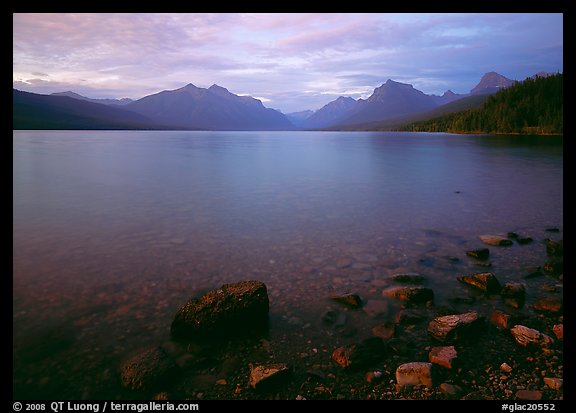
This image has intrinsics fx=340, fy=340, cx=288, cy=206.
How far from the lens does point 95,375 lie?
630cm

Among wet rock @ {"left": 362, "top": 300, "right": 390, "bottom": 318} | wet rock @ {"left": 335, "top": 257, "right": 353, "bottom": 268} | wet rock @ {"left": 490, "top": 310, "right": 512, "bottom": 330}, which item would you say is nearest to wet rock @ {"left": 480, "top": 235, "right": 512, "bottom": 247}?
wet rock @ {"left": 335, "top": 257, "right": 353, "bottom": 268}

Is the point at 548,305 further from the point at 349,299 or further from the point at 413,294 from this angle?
the point at 349,299

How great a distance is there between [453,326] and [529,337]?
1399mm

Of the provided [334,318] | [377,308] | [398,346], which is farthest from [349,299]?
[398,346]

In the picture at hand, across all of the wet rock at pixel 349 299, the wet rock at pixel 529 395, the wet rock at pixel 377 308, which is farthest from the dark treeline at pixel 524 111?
the wet rock at pixel 529 395

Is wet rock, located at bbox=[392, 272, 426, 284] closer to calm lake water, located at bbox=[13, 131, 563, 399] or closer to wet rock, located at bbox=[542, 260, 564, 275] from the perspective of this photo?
calm lake water, located at bbox=[13, 131, 563, 399]

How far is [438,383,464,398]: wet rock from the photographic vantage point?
551 centimetres

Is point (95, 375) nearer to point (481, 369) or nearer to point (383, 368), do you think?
point (383, 368)

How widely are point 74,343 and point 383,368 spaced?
6.33 metres

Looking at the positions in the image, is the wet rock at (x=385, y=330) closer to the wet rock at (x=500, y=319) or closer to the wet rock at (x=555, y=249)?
the wet rock at (x=500, y=319)

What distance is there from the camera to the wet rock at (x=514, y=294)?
851 cm

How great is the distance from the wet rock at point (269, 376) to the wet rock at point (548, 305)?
6.45 meters

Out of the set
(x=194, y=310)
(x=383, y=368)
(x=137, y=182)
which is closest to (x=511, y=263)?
(x=383, y=368)

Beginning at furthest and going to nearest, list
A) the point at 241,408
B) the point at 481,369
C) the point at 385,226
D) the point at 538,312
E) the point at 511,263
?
1. the point at 385,226
2. the point at 511,263
3. the point at 538,312
4. the point at 481,369
5. the point at 241,408
